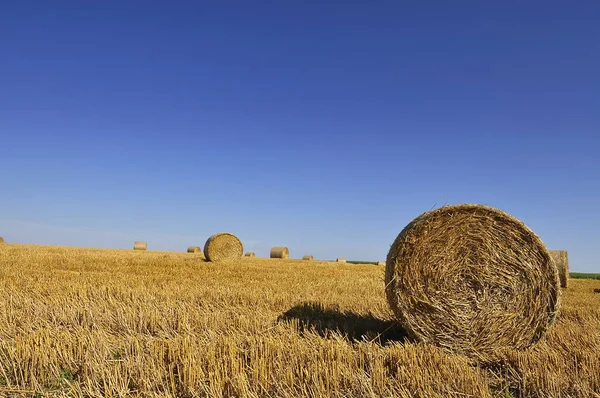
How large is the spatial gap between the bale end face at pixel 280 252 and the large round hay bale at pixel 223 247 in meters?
6.08

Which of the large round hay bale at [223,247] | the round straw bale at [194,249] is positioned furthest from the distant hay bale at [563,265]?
the round straw bale at [194,249]

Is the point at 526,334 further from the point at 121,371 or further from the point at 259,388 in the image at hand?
the point at 121,371

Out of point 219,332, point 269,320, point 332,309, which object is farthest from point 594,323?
point 219,332

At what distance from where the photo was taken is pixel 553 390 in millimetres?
3156

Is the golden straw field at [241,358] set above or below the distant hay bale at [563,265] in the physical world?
below

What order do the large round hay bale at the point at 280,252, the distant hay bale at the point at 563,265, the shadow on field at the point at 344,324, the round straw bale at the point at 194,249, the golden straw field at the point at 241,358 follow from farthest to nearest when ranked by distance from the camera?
the round straw bale at the point at 194,249
the large round hay bale at the point at 280,252
the distant hay bale at the point at 563,265
the shadow on field at the point at 344,324
the golden straw field at the point at 241,358

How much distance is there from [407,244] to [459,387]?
1.87 metres

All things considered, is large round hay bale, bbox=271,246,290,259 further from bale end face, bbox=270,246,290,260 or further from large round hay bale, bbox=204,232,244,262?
large round hay bale, bbox=204,232,244,262

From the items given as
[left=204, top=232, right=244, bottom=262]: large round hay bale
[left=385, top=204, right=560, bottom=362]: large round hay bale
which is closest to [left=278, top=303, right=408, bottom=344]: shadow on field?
[left=385, top=204, right=560, bottom=362]: large round hay bale

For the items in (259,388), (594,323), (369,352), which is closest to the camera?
(259,388)

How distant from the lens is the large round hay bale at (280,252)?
2441 centimetres

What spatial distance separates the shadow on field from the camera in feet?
15.7

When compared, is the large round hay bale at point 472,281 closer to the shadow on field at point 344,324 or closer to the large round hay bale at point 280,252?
the shadow on field at point 344,324

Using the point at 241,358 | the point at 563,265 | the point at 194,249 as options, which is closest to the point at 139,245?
the point at 194,249
